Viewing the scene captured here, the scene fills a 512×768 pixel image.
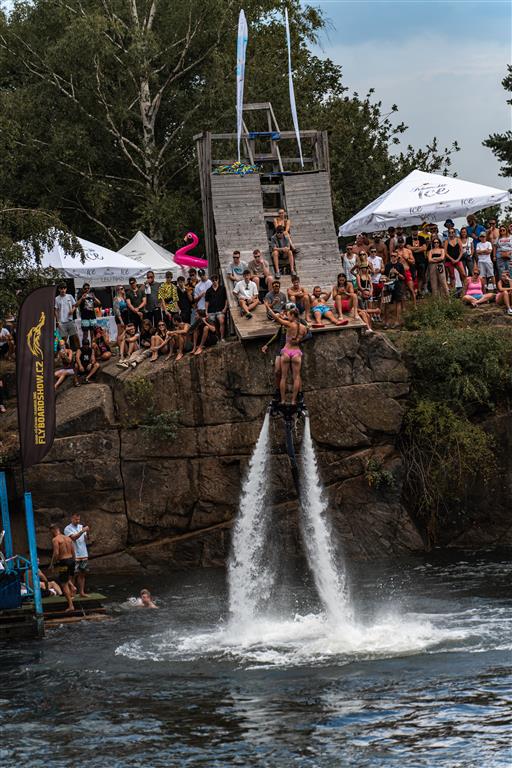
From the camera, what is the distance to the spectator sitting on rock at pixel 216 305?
3553cm

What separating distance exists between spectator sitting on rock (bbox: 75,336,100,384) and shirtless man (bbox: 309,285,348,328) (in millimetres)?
6455

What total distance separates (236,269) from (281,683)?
15.6 metres

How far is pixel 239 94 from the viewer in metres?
39.8

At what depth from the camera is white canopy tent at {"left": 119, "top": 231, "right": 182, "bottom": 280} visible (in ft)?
139

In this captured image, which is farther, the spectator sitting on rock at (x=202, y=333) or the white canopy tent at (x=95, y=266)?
the white canopy tent at (x=95, y=266)

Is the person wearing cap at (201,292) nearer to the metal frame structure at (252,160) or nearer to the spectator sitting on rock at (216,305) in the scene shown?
the spectator sitting on rock at (216,305)

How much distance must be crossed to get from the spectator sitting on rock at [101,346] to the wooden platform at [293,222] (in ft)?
12.8

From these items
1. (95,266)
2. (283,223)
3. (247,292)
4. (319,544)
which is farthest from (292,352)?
(95,266)

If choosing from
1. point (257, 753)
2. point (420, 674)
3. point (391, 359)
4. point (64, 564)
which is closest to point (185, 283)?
point (391, 359)

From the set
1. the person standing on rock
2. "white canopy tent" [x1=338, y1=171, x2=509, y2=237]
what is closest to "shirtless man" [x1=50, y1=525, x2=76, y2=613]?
the person standing on rock

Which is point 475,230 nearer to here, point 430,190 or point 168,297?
point 430,190

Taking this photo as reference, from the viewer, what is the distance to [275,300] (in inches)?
1367

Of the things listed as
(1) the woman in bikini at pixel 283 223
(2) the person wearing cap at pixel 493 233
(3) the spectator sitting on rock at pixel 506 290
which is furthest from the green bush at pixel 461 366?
(1) the woman in bikini at pixel 283 223

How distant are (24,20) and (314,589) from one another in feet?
102
